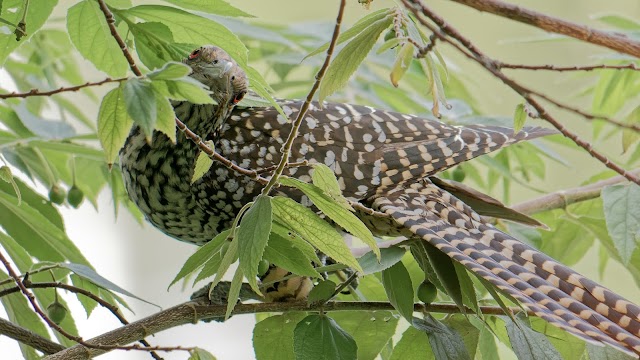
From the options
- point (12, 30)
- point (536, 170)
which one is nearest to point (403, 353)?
point (12, 30)

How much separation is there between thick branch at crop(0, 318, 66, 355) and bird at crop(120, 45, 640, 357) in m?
0.52

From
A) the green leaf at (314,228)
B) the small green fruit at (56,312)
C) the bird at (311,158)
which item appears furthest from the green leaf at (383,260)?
the small green fruit at (56,312)

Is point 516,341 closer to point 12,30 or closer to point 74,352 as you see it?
point 74,352

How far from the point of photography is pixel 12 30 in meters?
1.25

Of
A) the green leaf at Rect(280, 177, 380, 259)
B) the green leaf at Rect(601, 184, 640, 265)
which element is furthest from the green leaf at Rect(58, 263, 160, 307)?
the green leaf at Rect(601, 184, 640, 265)

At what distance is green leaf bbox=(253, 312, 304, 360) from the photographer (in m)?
1.38

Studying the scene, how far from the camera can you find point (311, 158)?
184 cm

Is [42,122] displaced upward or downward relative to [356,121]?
upward

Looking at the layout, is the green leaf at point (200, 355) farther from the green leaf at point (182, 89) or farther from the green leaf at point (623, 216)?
the green leaf at point (623, 216)

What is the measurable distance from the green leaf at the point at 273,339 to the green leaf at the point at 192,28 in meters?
0.41

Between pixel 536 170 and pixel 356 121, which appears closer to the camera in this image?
pixel 356 121

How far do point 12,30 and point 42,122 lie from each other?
49 cm

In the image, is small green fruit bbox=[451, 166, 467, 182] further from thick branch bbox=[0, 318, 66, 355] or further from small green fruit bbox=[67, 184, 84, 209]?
thick branch bbox=[0, 318, 66, 355]

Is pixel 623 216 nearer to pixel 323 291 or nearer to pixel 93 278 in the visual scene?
pixel 323 291
